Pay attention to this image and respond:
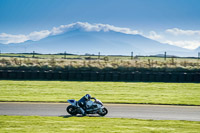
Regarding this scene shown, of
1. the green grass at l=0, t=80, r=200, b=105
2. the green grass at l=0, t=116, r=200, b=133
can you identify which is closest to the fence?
the green grass at l=0, t=80, r=200, b=105

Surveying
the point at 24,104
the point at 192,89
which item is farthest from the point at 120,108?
the point at 192,89

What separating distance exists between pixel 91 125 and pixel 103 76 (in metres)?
23.0

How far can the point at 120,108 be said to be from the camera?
20.2m

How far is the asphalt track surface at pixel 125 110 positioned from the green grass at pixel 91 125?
5.80ft

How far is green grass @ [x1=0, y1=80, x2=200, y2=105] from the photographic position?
2414cm

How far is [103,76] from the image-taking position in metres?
37.0

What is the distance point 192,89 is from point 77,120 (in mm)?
18552

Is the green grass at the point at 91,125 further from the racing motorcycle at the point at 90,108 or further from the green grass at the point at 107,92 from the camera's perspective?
the green grass at the point at 107,92

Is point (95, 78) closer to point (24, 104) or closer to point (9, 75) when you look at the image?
point (9, 75)

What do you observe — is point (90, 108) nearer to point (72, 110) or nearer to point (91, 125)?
point (72, 110)

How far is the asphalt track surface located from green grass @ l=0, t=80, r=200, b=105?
1956 millimetres

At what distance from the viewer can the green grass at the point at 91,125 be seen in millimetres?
13053

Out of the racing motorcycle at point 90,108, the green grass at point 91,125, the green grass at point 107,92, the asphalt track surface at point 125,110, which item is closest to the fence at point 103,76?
the green grass at point 107,92

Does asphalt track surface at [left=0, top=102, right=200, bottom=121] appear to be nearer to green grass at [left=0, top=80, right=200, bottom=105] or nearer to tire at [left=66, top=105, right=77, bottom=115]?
tire at [left=66, top=105, right=77, bottom=115]
